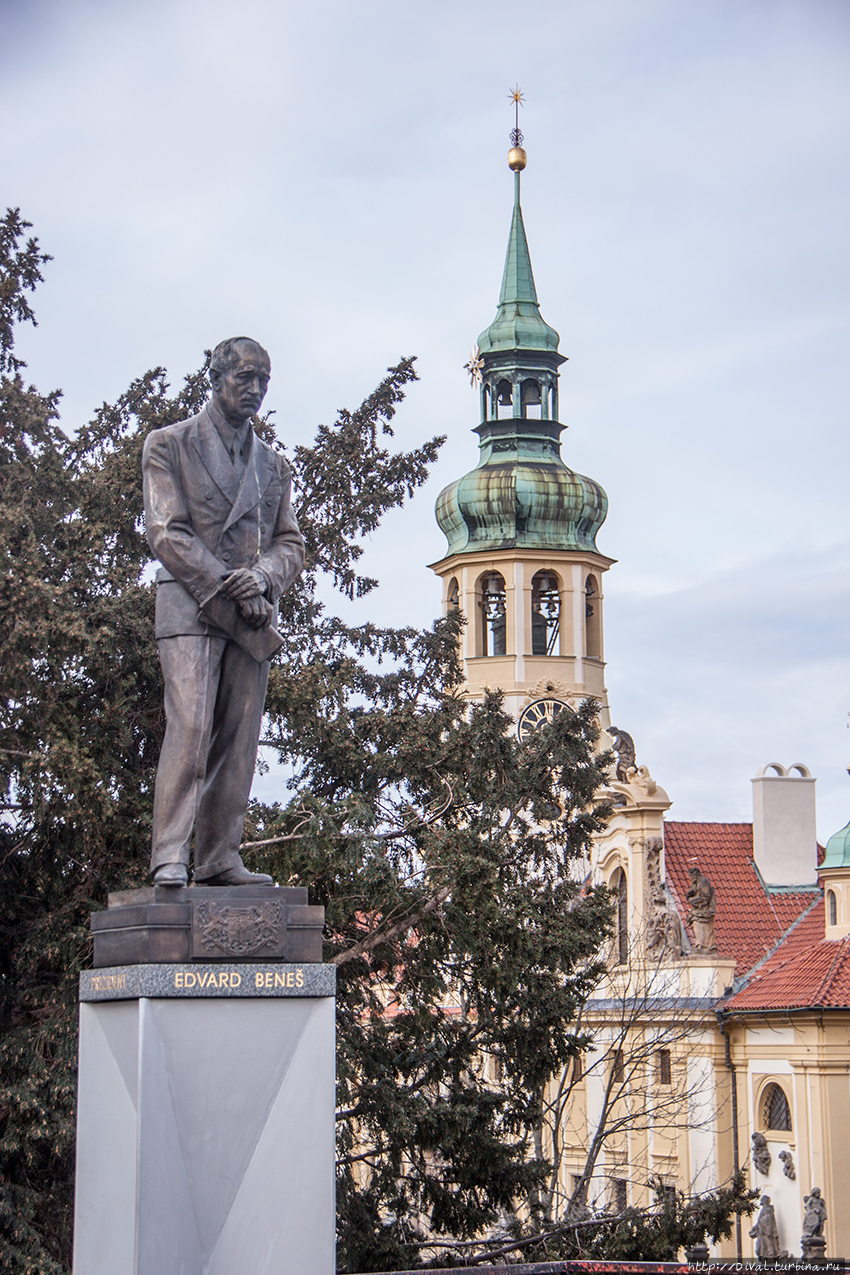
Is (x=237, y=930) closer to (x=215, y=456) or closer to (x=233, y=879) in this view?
(x=233, y=879)

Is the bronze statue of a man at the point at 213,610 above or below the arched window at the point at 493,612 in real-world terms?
below

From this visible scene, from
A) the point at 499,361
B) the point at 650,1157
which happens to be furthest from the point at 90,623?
the point at 499,361

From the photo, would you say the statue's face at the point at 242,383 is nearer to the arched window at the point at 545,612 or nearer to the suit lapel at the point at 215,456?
the suit lapel at the point at 215,456

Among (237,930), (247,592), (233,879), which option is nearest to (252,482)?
(247,592)

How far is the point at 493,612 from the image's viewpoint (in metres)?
54.6

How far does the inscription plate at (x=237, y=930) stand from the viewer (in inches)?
304

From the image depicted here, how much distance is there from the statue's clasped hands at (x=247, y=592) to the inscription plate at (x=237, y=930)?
1230 mm

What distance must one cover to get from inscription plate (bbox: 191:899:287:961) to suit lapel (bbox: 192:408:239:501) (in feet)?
5.97

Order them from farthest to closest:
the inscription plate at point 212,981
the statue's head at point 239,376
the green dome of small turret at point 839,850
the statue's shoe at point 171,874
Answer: the green dome of small turret at point 839,850 → the statue's head at point 239,376 → the statue's shoe at point 171,874 → the inscription plate at point 212,981

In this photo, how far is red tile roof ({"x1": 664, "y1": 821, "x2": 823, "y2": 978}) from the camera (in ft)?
129

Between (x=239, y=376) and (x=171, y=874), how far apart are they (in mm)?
2193

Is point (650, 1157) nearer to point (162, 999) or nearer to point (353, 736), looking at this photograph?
point (353, 736)

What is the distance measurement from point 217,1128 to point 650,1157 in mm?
32706

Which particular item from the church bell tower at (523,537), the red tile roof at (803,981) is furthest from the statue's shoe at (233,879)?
the church bell tower at (523,537)
